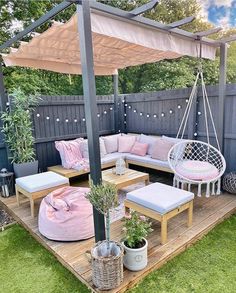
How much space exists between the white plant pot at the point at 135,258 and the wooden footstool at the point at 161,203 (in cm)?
45

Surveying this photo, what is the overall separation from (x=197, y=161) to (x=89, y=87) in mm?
2392

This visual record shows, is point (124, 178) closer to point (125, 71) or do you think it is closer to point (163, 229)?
point (163, 229)

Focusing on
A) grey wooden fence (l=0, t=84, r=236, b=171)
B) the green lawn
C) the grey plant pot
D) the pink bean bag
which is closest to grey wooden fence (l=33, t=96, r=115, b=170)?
grey wooden fence (l=0, t=84, r=236, b=171)

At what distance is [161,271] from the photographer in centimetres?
222

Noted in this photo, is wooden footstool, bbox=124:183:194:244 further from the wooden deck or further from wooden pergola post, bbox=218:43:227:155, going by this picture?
wooden pergola post, bbox=218:43:227:155

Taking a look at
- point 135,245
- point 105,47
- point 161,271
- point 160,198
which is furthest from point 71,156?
point 161,271

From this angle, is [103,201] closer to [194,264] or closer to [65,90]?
[194,264]

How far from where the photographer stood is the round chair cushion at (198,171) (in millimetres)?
3240

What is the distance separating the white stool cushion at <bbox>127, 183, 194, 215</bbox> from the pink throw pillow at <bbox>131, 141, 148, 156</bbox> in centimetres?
192

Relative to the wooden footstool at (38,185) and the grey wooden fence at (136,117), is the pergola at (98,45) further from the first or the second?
the wooden footstool at (38,185)

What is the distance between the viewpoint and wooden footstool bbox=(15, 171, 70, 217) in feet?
10.5

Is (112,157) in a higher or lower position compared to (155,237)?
higher

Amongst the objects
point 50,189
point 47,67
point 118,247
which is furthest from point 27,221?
point 47,67

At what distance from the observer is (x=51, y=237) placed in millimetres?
2670
